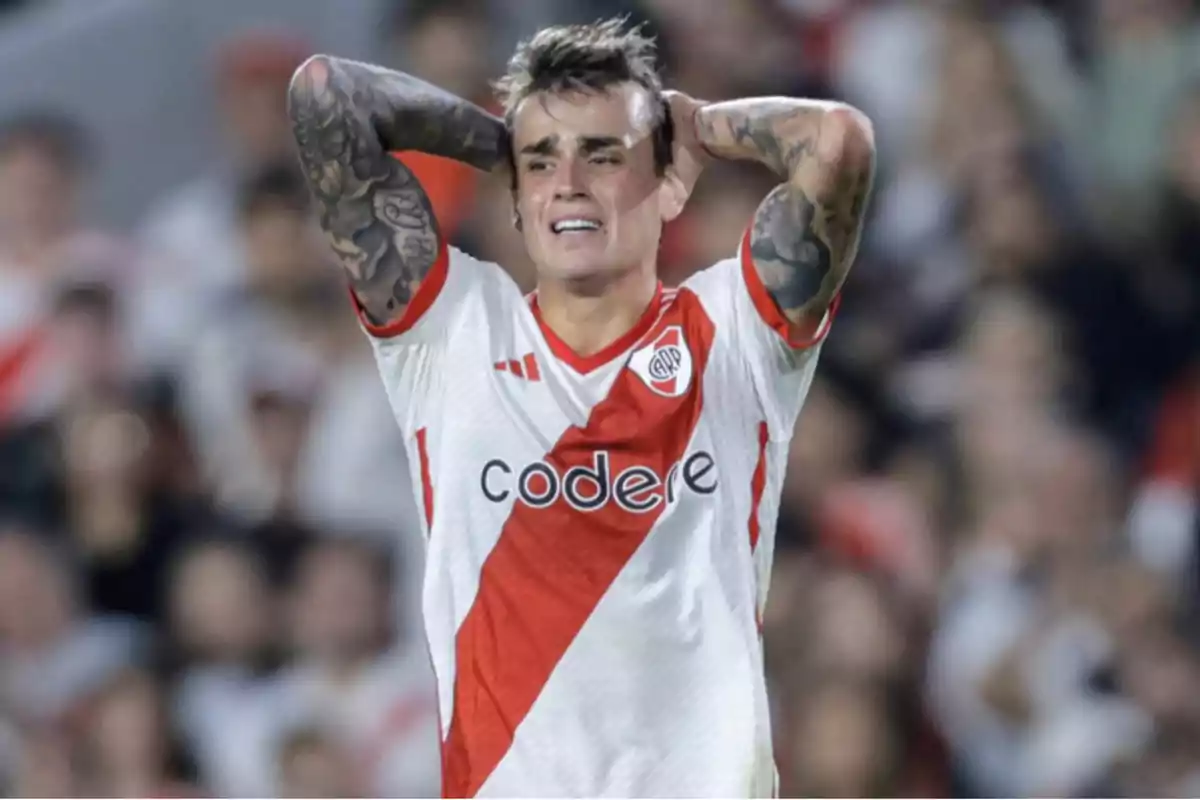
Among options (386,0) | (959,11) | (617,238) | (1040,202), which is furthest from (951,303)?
(617,238)

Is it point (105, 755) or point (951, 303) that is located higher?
point (951, 303)

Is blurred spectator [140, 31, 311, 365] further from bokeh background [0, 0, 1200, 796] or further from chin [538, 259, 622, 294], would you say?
chin [538, 259, 622, 294]

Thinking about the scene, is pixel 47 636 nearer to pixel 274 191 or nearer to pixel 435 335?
pixel 274 191

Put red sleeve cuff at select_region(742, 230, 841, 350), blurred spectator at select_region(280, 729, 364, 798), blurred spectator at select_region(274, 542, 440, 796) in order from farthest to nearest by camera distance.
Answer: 1. blurred spectator at select_region(274, 542, 440, 796)
2. blurred spectator at select_region(280, 729, 364, 798)
3. red sleeve cuff at select_region(742, 230, 841, 350)

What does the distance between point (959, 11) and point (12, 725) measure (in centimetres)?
399

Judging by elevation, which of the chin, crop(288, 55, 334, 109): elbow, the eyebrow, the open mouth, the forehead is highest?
crop(288, 55, 334, 109): elbow

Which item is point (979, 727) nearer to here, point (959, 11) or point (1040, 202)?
point (1040, 202)

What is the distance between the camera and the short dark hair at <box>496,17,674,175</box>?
4.04 m

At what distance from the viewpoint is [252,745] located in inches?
265

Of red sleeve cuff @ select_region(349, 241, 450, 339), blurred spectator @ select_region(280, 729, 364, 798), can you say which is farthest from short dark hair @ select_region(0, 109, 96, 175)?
red sleeve cuff @ select_region(349, 241, 450, 339)

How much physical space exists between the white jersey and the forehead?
30 cm

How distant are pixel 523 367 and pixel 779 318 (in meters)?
0.46

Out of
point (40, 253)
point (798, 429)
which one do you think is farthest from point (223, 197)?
point (798, 429)

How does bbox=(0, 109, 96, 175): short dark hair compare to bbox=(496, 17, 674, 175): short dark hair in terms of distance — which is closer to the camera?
bbox=(496, 17, 674, 175): short dark hair
